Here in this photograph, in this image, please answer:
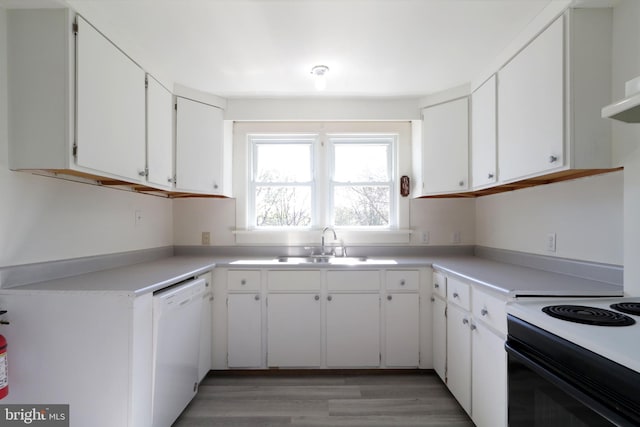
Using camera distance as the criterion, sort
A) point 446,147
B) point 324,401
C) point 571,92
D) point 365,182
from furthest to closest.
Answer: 1. point 365,182
2. point 446,147
3. point 324,401
4. point 571,92

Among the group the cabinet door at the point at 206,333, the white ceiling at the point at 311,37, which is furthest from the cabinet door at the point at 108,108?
the cabinet door at the point at 206,333

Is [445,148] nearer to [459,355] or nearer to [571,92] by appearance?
[571,92]

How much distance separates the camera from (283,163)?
Answer: 3.03m

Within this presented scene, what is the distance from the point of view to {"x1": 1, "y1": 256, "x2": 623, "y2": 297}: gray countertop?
139 cm

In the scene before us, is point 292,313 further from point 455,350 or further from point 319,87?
point 319,87

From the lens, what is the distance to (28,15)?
4.61 feet

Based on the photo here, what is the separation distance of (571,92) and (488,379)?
1492 millimetres

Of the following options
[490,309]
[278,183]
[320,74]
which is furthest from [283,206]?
[490,309]

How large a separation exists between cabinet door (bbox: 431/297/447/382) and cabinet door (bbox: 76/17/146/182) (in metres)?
2.28

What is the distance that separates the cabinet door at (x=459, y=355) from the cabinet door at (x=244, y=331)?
1.39 meters

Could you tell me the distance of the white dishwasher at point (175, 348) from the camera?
153 centimetres

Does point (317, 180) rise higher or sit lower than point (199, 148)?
lower

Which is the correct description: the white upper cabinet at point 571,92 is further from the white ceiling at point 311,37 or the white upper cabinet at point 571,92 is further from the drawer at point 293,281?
the drawer at point 293,281

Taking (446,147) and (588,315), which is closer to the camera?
(588,315)
